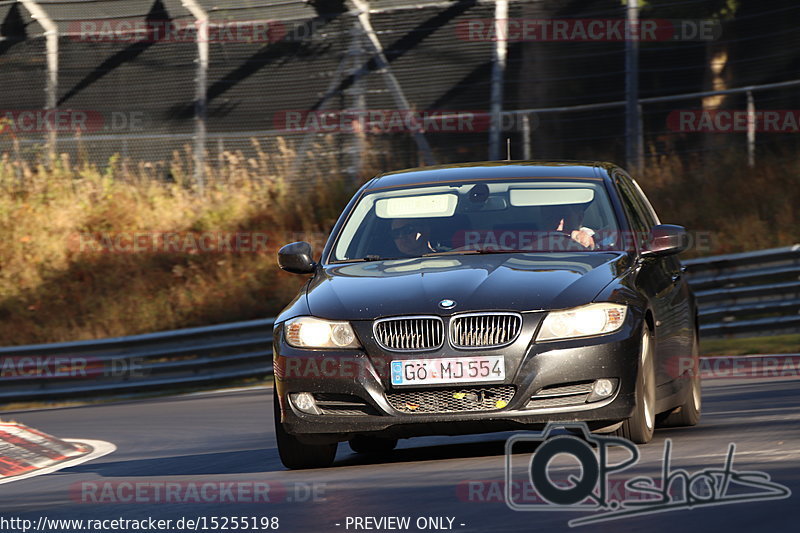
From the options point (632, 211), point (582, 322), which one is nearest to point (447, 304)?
point (582, 322)

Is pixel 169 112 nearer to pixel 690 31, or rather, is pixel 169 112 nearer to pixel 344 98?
pixel 344 98

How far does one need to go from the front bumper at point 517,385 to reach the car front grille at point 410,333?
0.08 m

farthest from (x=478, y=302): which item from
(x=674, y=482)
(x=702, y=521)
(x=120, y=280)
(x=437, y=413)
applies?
(x=120, y=280)

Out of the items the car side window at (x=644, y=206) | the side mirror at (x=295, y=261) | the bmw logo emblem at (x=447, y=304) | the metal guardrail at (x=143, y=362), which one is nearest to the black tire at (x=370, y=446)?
the side mirror at (x=295, y=261)

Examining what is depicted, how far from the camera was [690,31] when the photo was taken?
69.4 feet

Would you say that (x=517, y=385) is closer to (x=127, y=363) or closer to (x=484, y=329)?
(x=484, y=329)

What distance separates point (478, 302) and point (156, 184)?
1687 cm

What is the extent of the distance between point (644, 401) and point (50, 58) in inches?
677

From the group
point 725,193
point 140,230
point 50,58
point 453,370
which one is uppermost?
point 50,58

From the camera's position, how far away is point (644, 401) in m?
8.03

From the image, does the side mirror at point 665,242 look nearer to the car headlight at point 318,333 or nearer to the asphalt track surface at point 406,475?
the asphalt track surface at point 406,475

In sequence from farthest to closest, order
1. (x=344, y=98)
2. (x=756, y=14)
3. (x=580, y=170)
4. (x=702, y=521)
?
1. (x=344, y=98)
2. (x=756, y=14)
3. (x=580, y=170)
4. (x=702, y=521)

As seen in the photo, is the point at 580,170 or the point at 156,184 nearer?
the point at 580,170

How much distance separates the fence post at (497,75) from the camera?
21.4 metres
